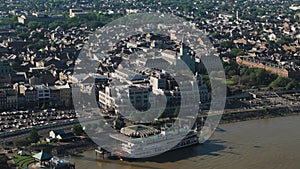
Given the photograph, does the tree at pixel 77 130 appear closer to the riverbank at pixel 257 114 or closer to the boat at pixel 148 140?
the boat at pixel 148 140

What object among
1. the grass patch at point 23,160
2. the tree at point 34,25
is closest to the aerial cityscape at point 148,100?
the grass patch at point 23,160

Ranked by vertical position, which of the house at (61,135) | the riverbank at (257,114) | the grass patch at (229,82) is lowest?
the house at (61,135)

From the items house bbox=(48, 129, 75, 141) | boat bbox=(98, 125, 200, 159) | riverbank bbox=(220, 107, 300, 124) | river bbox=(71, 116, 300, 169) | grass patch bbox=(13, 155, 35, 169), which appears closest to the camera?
grass patch bbox=(13, 155, 35, 169)

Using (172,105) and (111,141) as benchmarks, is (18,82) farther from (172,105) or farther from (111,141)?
(111,141)

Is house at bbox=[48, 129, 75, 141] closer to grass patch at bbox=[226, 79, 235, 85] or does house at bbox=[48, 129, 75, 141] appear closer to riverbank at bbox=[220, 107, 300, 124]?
riverbank at bbox=[220, 107, 300, 124]

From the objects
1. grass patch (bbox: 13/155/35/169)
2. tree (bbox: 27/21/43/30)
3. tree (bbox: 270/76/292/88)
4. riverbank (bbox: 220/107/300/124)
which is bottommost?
grass patch (bbox: 13/155/35/169)

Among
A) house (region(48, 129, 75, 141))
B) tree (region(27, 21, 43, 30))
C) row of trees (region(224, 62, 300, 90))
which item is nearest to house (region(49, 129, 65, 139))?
house (region(48, 129, 75, 141))

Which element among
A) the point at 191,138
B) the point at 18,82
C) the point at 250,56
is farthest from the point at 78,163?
the point at 250,56
